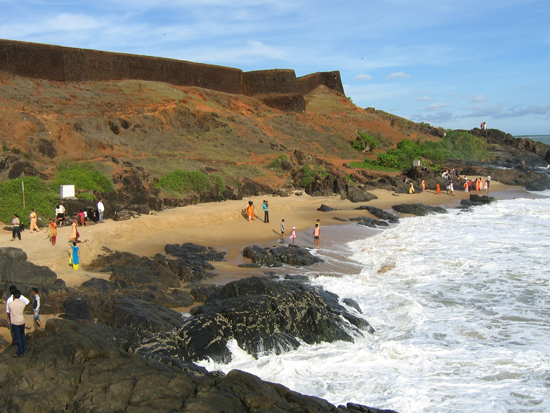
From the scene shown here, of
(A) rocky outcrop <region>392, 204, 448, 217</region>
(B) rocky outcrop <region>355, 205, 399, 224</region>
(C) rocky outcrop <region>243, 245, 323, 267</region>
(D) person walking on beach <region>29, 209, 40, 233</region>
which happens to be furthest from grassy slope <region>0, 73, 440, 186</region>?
(C) rocky outcrop <region>243, 245, 323, 267</region>

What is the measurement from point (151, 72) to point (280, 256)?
86.0ft

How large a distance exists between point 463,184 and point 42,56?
94.4 ft

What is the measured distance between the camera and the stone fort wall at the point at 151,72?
30.2 m

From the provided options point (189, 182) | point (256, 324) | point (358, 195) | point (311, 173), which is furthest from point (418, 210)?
point (256, 324)

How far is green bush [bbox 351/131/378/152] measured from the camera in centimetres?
4050

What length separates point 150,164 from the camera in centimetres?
2500

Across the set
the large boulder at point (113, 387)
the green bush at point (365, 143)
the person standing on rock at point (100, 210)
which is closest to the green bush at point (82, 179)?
the person standing on rock at point (100, 210)

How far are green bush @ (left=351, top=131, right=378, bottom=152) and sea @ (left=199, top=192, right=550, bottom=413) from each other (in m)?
22.7

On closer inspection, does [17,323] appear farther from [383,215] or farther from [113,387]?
[383,215]

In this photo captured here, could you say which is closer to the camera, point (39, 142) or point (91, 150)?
point (39, 142)

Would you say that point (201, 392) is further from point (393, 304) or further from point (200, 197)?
point (200, 197)

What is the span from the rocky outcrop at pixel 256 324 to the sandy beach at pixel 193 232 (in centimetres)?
276

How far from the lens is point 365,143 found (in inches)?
1601

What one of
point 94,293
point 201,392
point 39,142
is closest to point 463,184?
point 39,142
